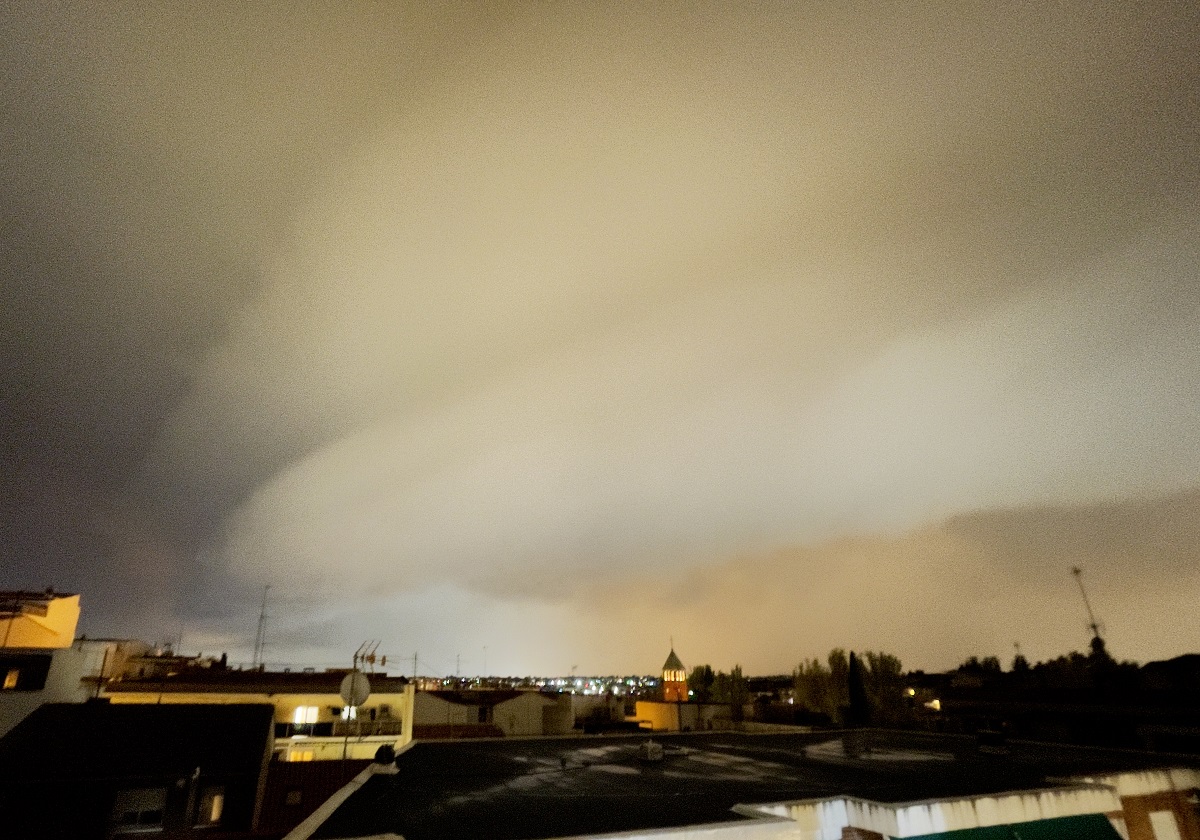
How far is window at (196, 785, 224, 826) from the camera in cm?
2892

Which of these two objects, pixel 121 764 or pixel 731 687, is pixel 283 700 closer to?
pixel 121 764

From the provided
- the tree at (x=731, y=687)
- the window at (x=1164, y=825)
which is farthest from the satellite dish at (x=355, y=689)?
the tree at (x=731, y=687)

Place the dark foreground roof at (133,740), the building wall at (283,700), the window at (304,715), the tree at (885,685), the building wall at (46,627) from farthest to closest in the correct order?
the tree at (885,685) < the building wall at (46,627) < the window at (304,715) < the building wall at (283,700) < the dark foreground roof at (133,740)

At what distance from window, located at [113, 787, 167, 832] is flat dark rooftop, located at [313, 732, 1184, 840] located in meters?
17.8

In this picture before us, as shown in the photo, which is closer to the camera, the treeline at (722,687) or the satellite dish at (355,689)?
the satellite dish at (355,689)

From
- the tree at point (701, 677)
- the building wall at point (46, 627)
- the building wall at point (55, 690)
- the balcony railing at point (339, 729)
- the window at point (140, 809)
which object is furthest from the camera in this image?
the tree at point (701, 677)

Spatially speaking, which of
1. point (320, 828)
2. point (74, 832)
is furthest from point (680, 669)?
point (320, 828)

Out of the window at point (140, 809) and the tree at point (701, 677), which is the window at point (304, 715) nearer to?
the window at point (140, 809)

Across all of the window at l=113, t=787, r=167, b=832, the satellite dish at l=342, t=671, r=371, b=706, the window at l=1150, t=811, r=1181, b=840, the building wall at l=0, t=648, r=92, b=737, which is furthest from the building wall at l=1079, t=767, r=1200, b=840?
the building wall at l=0, t=648, r=92, b=737

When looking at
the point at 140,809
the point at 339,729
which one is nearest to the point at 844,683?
the point at 339,729

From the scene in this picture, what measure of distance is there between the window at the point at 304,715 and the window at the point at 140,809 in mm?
11895

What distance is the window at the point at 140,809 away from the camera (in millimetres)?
27609

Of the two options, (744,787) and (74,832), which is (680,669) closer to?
(74,832)

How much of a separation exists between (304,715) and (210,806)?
11.1m
